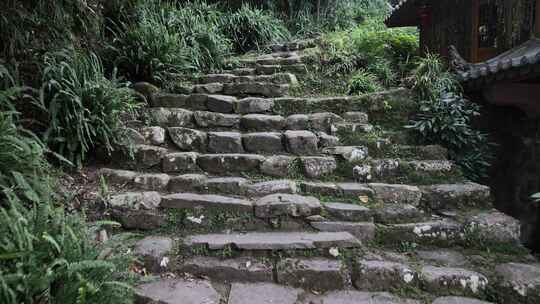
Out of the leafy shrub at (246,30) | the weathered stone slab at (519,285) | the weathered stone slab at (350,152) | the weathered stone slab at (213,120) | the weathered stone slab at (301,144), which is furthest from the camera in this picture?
the leafy shrub at (246,30)

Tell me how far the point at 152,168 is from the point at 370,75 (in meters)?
3.24

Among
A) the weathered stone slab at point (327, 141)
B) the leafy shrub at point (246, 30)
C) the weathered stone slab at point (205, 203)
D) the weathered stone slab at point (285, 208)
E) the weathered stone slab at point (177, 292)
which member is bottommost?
the weathered stone slab at point (177, 292)

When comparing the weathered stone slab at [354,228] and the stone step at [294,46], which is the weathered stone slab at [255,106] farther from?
the stone step at [294,46]

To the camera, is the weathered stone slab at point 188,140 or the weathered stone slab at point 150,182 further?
the weathered stone slab at point 188,140

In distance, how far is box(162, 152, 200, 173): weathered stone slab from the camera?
3.15 meters

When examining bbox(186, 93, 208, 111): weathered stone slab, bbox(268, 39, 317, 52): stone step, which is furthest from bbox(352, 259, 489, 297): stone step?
bbox(268, 39, 317, 52): stone step

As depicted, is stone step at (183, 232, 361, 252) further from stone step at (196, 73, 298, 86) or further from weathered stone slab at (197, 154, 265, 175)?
stone step at (196, 73, 298, 86)

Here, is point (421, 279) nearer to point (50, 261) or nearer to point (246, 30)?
point (50, 261)

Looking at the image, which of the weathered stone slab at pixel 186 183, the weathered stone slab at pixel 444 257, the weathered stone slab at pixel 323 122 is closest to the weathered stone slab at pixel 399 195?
the weathered stone slab at pixel 444 257

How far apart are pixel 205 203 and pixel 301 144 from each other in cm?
123

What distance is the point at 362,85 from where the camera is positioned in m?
4.59

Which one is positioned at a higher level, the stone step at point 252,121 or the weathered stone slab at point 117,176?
the stone step at point 252,121

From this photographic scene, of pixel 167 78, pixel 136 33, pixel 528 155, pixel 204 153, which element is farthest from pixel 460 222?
pixel 136 33

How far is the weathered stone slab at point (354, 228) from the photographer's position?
253cm
